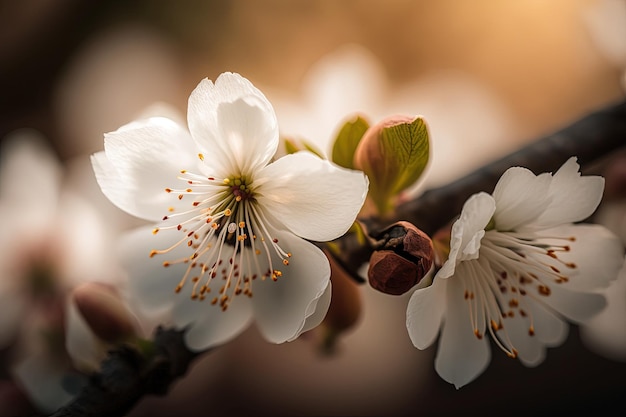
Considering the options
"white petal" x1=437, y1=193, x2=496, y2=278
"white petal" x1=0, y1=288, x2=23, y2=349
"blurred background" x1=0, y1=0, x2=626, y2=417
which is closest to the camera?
"white petal" x1=437, y1=193, x2=496, y2=278

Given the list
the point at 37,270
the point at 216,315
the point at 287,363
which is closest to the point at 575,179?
the point at 216,315

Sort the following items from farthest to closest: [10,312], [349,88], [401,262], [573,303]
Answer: [349,88] → [10,312] → [573,303] → [401,262]

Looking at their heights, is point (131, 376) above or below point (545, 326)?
above

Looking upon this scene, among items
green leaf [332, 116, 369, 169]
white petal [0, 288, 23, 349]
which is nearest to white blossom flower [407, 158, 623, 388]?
green leaf [332, 116, 369, 169]

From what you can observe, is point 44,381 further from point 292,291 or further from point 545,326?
point 545,326

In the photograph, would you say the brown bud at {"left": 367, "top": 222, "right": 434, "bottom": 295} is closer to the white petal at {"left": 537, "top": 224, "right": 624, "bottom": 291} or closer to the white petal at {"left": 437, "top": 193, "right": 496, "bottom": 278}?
the white petal at {"left": 437, "top": 193, "right": 496, "bottom": 278}

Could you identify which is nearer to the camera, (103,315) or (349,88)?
(103,315)

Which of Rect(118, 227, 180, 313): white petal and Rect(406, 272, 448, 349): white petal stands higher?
Rect(118, 227, 180, 313): white petal

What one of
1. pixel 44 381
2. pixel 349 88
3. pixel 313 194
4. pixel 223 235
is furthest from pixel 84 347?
pixel 349 88
